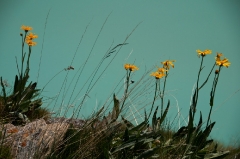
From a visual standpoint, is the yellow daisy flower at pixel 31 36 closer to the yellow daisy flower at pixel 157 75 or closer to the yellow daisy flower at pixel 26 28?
the yellow daisy flower at pixel 26 28

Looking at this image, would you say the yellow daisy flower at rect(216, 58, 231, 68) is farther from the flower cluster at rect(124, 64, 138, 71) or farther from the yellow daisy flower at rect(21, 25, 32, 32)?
the yellow daisy flower at rect(21, 25, 32, 32)

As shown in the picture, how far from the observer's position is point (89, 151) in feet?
9.59

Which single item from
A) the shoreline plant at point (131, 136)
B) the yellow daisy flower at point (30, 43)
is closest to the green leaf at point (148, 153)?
the shoreline plant at point (131, 136)

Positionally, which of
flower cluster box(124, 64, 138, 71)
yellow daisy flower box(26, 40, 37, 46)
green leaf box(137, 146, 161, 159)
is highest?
yellow daisy flower box(26, 40, 37, 46)

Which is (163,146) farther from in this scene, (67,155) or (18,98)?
(18,98)

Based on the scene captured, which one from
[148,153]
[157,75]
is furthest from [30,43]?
[148,153]

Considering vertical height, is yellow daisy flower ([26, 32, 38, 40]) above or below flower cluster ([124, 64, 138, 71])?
above

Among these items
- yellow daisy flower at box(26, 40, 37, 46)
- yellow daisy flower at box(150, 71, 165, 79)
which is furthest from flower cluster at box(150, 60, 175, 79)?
yellow daisy flower at box(26, 40, 37, 46)

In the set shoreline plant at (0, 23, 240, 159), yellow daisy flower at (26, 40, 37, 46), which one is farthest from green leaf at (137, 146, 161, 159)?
yellow daisy flower at (26, 40, 37, 46)

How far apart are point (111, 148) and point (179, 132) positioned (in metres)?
0.91

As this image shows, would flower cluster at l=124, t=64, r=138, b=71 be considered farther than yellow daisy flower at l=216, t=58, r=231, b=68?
Yes

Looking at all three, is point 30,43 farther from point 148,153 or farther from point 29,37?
point 148,153

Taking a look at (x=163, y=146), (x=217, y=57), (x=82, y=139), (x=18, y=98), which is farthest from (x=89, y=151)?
(x=18, y=98)

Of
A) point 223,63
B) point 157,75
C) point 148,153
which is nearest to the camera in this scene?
point 148,153
